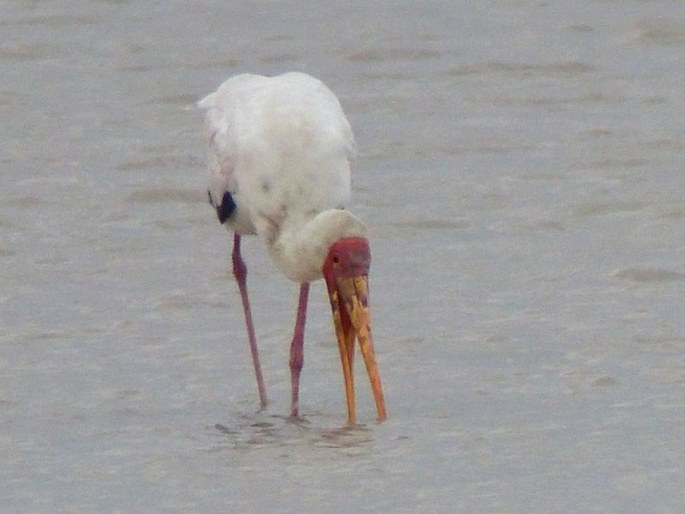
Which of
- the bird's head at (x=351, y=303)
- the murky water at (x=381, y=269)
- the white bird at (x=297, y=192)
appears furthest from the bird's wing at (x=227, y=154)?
the bird's head at (x=351, y=303)

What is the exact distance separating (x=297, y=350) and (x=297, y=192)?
68 centimetres

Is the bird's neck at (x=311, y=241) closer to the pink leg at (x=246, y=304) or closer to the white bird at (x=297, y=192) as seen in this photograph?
the white bird at (x=297, y=192)

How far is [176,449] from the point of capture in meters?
8.45

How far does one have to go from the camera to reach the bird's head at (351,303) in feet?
29.3

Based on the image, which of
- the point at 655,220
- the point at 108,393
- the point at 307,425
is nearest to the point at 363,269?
the point at 307,425

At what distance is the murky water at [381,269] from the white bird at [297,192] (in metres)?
0.31

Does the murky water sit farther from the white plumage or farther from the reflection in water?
the white plumage

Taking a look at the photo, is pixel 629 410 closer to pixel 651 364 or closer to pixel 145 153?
pixel 651 364

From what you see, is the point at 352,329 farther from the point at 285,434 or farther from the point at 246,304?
the point at 246,304

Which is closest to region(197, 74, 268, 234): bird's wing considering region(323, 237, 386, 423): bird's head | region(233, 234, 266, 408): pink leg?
region(233, 234, 266, 408): pink leg

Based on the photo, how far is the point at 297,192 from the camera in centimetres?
945

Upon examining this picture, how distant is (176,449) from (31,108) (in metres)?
7.41

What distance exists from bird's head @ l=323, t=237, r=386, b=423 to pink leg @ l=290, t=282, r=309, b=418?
0.84ft

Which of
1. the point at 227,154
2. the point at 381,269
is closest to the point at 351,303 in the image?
the point at 227,154
